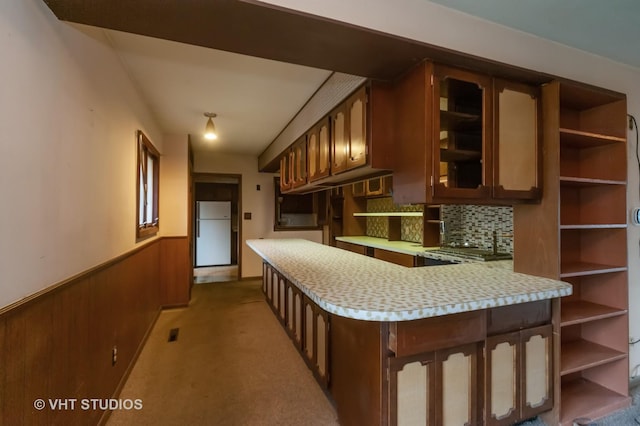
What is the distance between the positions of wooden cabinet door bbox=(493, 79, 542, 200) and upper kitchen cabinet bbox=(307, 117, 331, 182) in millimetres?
1269

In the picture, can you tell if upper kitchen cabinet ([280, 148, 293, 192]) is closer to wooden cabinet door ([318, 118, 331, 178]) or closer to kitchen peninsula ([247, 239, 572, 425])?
wooden cabinet door ([318, 118, 331, 178])

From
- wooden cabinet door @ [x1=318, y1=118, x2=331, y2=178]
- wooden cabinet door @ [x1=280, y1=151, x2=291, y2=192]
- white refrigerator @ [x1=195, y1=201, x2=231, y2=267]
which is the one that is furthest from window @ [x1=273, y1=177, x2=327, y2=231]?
wooden cabinet door @ [x1=318, y1=118, x2=331, y2=178]

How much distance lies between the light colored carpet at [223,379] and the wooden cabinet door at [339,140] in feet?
5.43

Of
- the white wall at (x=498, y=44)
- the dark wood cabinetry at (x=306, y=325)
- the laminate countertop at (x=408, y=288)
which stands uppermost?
the white wall at (x=498, y=44)

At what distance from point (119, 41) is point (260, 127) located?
1.92 meters

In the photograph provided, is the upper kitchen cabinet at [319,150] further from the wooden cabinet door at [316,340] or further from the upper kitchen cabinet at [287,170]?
the wooden cabinet door at [316,340]

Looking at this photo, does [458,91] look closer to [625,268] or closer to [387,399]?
[625,268]

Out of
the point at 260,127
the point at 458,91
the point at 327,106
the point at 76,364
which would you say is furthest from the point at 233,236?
the point at 458,91

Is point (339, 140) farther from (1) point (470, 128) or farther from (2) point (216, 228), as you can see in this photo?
(2) point (216, 228)

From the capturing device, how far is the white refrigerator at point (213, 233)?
6.80 meters

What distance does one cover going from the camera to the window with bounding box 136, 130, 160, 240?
2572 mm

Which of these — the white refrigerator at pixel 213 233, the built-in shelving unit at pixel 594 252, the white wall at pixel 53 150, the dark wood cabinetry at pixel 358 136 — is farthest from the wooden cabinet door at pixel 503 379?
the white refrigerator at pixel 213 233

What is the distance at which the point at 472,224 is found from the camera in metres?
3.02

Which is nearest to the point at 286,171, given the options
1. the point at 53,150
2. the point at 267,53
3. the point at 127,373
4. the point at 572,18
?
the point at 267,53
